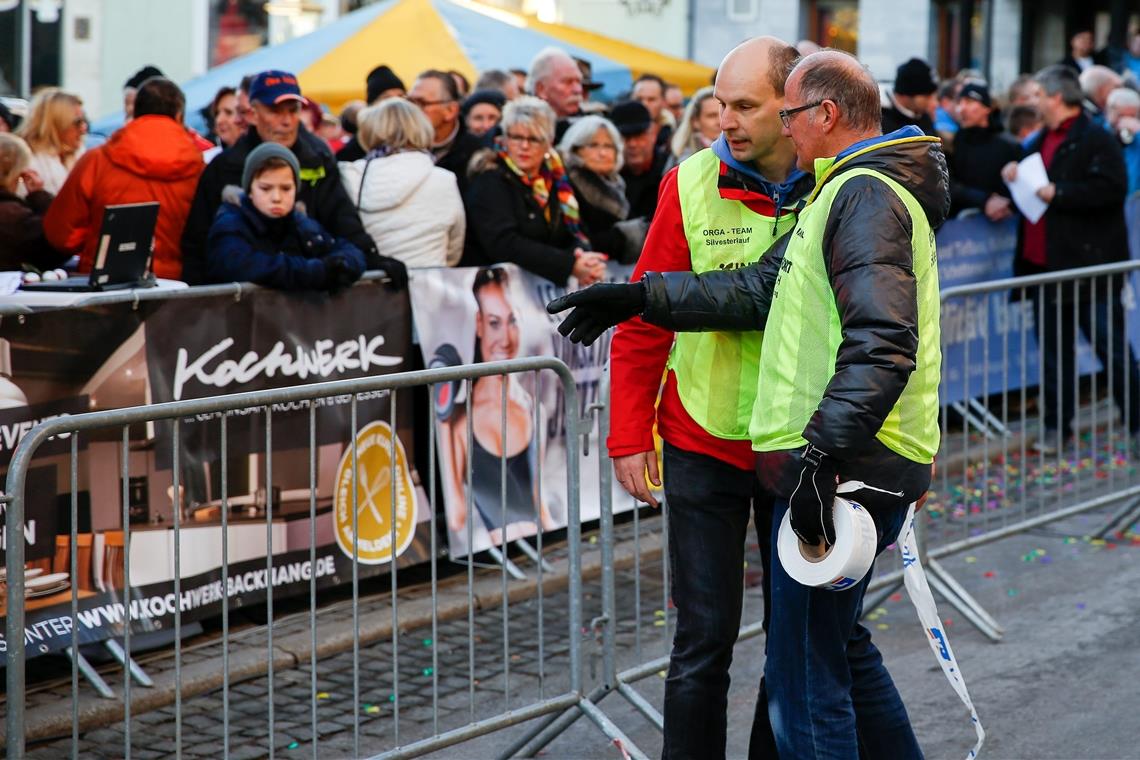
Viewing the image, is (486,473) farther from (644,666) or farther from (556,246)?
(556,246)

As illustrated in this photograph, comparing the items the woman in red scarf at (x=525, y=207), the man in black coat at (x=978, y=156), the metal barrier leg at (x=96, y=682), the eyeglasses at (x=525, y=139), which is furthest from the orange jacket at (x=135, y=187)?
the man in black coat at (x=978, y=156)

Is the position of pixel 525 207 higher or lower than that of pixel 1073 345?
higher

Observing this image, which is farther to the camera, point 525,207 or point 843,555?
point 525,207

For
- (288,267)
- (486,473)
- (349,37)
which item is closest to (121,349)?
(288,267)

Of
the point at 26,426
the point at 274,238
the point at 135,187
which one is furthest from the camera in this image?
the point at 135,187

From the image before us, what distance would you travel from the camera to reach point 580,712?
5.10m

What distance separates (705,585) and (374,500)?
185cm

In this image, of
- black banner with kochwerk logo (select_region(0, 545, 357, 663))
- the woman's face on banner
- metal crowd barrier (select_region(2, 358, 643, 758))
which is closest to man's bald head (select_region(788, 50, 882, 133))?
metal crowd barrier (select_region(2, 358, 643, 758))

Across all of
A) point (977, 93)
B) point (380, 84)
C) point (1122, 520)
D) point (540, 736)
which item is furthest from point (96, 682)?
point (977, 93)

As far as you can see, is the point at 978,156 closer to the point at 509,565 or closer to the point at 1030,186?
the point at 1030,186

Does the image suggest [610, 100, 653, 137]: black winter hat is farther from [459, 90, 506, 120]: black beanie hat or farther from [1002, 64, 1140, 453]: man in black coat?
[1002, 64, 1140, 453]: man in black coat

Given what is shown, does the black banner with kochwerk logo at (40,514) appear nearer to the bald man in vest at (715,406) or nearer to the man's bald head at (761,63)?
the bald man in vest at (715,406)

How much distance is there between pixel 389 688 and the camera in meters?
5.84

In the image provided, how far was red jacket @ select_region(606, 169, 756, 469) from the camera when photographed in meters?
4.29
